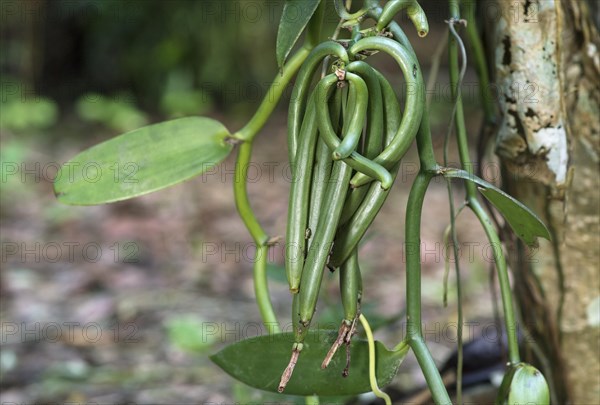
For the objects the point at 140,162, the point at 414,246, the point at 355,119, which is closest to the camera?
the point at 355,119

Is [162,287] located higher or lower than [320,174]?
lower

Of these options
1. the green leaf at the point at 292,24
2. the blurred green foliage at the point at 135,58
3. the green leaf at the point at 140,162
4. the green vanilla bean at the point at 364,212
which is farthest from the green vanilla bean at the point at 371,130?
the blurred green foliage at the point at 135,58

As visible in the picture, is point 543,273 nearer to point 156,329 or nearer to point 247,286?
point 156,329

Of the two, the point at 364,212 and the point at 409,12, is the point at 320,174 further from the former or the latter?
the point at 409,12

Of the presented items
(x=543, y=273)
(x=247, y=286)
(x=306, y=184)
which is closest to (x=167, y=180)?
(x=306, y=184)

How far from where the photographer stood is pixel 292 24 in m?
0.79

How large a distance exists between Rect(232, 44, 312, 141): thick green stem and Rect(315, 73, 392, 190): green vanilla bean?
0.55 feet

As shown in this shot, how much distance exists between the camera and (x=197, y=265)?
2391mm

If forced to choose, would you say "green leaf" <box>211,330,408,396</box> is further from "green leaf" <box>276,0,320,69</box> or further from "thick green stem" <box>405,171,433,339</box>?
"green leaf" <box>276,0,320,69</box>

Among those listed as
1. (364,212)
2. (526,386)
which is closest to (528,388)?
(526,386)

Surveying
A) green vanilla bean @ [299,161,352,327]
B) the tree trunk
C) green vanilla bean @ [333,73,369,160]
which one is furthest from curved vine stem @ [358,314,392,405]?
the tree trunk

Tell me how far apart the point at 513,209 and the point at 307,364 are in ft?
0.93

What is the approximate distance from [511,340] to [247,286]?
1.49 meters

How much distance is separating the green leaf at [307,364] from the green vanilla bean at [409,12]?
0.34 m
